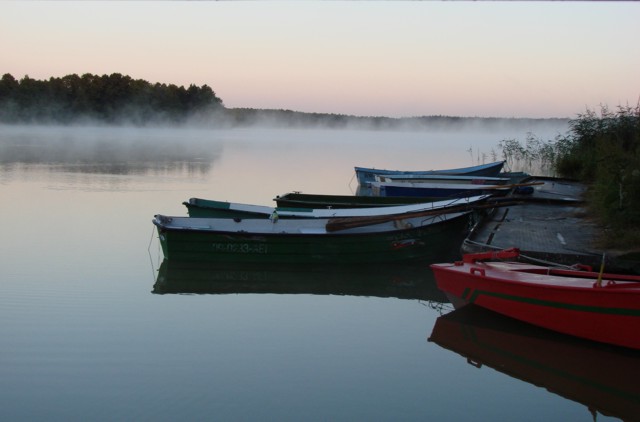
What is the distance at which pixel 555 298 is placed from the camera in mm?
7609

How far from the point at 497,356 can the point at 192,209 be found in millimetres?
8039

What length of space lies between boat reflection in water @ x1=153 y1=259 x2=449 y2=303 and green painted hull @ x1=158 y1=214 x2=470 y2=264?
146mm

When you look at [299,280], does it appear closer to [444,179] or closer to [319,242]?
[319,242]

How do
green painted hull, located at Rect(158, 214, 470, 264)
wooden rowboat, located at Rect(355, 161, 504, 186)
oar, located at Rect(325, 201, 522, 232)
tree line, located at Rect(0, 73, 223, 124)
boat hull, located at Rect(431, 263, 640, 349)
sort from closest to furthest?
boat hull, located at Rect(431, 263, 640, 349)
green painted hull, located at Rect(158, 214, 470, 264)
oar, located at Rect(325, 201, 522, 232)
wooden rowboat, located at Rect(355, 161, 504, 186)
tree line, located at Rect(0, 73, 223, 124)

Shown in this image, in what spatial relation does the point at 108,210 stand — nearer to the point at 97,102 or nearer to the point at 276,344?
the point at 276,344

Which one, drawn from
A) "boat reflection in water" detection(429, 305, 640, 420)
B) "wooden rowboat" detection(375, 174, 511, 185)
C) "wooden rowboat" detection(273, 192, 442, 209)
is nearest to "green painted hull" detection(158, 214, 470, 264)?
"boat reflection in water" detection(429, 305, 640, 420)

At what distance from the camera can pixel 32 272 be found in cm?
1091

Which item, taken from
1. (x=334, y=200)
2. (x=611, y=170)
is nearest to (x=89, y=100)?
(x=334, y=200)

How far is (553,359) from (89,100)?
344ft

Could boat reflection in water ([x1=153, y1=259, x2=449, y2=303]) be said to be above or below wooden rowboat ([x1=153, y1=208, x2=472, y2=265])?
below

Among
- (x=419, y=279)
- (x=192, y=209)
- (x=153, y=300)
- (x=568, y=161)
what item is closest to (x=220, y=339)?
(x=153, y=300)

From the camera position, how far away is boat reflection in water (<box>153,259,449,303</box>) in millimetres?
10648

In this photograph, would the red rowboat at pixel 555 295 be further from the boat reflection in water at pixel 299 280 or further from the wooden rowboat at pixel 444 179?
the wooden rowboat at pixel 444 179

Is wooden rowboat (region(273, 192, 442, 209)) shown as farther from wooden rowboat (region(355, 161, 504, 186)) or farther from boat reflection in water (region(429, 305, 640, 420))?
wooden rowboat (region(355, 161, 504, 186))
